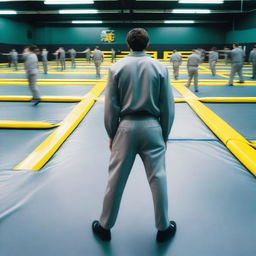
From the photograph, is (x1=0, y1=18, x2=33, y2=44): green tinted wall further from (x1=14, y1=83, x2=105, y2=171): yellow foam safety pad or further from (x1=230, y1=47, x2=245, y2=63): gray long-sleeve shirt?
(x1=14, y1=83, x2=105, y2=171): yellow foam safety pad

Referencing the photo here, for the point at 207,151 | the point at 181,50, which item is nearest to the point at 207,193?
the point at 207,151

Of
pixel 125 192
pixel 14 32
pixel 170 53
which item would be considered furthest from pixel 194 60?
pixel 14 32

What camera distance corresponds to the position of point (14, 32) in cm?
2384

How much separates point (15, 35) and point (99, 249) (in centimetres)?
2638

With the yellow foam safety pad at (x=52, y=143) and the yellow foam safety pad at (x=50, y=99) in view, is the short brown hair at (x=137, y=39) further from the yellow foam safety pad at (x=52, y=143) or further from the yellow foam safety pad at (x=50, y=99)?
the yellow foam safety pad at (x=50, y=99)

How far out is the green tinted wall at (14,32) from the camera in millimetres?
22016

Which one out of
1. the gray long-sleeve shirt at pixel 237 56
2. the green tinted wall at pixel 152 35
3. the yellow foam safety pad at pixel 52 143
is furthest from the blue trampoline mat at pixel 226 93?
the green tinted wall at pixel 152 35

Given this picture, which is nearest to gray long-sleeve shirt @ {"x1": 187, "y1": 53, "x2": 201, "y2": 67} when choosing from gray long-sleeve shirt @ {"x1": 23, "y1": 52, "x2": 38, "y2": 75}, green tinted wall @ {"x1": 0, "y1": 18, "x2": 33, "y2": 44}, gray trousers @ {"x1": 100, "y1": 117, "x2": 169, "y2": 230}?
gray long-sleeve shirt @ {"x1": 23, "y1": 52, "x2": 38, "y2": 75}

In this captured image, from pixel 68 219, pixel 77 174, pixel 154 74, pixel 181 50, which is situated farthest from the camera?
pixel 181 50

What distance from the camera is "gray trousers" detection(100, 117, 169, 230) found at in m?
1.70

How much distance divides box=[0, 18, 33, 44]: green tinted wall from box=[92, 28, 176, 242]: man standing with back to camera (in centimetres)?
2384

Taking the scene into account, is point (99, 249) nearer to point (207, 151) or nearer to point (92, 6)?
point (207, 151)

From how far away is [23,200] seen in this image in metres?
2.50

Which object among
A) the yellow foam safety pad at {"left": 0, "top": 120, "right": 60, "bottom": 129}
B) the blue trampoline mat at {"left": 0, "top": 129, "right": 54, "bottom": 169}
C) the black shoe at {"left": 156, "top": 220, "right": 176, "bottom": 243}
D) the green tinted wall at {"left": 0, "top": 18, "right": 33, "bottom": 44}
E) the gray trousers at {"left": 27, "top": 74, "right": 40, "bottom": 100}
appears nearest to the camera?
the black shoe at {"left": 156, "top": 220, "right": 176, "bottom": 243}
